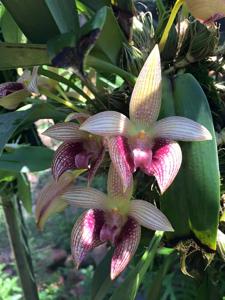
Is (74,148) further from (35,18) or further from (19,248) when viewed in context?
(19,248)

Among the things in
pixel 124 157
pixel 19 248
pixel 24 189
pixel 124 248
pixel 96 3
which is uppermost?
pixel 96 3

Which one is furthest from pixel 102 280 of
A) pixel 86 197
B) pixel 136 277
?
pixel 86 197

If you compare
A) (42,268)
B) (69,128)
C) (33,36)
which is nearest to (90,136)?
(69,128)

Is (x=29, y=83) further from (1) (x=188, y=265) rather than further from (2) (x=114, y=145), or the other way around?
(1) (x=188, y=265)

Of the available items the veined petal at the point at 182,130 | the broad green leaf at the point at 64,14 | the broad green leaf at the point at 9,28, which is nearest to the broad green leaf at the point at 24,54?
the broad green leaf at the point at 64,14

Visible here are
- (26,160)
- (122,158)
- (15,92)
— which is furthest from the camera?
(26,160)

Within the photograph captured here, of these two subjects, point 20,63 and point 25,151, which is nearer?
point 20,63
